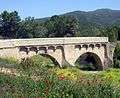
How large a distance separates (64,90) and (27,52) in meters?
26.8

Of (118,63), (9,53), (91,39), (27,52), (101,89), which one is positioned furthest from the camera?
(118,63)

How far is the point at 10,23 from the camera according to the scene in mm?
71562

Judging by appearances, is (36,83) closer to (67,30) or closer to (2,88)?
(2,88)

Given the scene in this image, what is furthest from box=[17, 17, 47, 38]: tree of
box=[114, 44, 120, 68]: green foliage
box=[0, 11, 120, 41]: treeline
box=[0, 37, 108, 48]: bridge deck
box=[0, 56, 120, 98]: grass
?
box=[0, 56, 120, 98]: grass

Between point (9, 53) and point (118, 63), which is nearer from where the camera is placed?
point (9, 53)

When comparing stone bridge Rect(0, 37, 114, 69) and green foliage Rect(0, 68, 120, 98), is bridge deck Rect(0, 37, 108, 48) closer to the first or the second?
stone bridge Rect(0, 37, 114, 69)

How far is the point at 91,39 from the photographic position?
47375mm

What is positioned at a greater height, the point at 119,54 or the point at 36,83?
the point at 36,83

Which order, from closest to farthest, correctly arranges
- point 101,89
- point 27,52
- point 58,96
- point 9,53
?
1. point 58,96
2. point 101,89
3. point 9,53
4. point 27,52

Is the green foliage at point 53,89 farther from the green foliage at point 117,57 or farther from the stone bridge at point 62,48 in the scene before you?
the green foliage at point 117,57

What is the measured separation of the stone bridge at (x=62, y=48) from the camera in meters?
36.0

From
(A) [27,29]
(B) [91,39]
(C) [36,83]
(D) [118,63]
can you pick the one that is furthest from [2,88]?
(A) [27,29]

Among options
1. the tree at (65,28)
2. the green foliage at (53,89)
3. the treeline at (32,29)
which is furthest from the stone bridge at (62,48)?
the tree at (65,28)

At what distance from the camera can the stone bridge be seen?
36.0m
